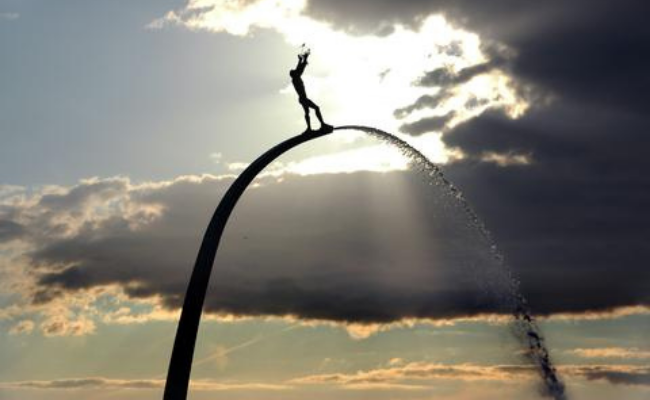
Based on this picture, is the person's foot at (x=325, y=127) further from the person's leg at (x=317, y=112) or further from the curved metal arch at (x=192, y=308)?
the curved metal arch at (x=192, y=308)

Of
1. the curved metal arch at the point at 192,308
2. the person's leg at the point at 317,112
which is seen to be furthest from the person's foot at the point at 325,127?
the curved metal arch at the point at 192,308

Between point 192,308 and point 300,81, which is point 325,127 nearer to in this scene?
point 300,81

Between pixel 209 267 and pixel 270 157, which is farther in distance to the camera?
pixel 270 157

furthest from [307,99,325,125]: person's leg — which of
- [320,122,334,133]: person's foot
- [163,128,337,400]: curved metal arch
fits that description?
[163,128,337,400]: curved metal arch

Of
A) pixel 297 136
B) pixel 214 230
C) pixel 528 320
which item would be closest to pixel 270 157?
pixel 297 136

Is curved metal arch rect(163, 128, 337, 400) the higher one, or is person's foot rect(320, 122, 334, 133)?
person's foot rect(320, 122, 334, 133)

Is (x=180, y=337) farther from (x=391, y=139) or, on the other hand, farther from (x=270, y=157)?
(x=391, y=139)

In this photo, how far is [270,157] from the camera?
6331 centimetres

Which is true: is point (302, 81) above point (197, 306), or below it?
above

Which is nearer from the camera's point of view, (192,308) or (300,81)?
(192,308)

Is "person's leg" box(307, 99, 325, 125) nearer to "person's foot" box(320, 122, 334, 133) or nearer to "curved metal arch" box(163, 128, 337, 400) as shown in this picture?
"person's foot" box(320, 122, 334, 133)

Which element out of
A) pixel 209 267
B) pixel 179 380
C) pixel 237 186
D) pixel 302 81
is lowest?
pixel 179 380

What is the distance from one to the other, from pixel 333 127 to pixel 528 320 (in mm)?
23536

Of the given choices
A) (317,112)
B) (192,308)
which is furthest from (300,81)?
(192,308)
